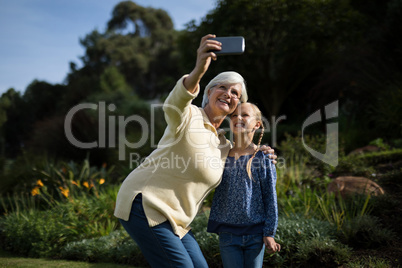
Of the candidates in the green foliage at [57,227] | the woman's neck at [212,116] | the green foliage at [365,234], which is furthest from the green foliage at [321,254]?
the green foliage at [57,227]

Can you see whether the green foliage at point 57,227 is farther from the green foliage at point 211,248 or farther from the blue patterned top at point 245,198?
the blue patterned top at point 245,198

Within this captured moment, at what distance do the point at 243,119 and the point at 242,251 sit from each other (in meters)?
0.87

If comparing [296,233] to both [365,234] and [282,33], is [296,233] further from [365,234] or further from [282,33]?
[282,33]

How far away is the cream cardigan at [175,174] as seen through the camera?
2.01m

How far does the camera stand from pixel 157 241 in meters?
2.02

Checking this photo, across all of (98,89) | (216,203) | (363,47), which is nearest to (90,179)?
(216,203)

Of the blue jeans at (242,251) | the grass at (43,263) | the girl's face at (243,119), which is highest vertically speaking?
the girl's face at (243,119)

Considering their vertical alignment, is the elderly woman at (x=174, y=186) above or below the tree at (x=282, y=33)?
below

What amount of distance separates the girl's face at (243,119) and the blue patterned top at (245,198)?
0.62 feet

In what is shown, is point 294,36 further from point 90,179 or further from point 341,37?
point 90,179

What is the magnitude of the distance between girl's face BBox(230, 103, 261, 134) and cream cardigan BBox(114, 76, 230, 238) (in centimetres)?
42

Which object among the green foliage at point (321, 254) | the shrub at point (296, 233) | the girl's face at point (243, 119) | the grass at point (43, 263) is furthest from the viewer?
the grass at point (43, 263)

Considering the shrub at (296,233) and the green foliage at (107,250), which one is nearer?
the shrub at (296,233)

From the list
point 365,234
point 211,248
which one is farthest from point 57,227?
point 365,234
